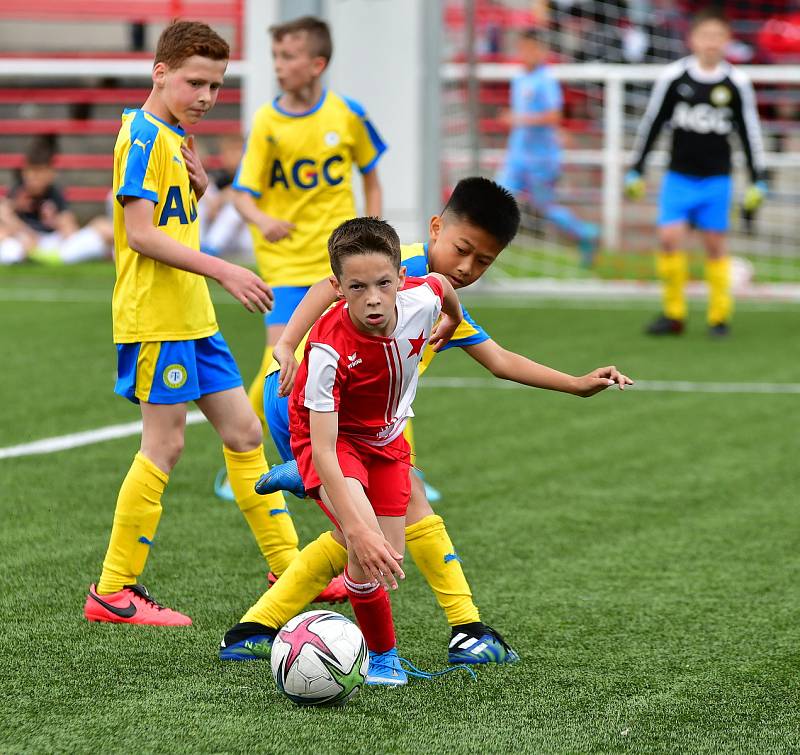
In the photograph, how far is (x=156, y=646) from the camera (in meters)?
3.82

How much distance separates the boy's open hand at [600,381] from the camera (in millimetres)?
3748

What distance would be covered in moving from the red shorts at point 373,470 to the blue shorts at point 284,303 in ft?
7.72

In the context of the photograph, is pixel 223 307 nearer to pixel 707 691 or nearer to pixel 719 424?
pixel 719 424

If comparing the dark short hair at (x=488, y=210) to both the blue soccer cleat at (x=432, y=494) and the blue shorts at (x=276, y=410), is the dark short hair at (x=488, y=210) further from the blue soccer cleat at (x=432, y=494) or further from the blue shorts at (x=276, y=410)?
the blue soccer cleat at (x=432, y=494)

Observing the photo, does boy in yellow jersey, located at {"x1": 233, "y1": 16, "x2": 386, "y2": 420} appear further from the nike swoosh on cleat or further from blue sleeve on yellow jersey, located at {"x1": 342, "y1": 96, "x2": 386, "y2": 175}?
the nike swoosh on cleat

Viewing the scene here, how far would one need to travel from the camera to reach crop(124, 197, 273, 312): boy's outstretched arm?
151 inches

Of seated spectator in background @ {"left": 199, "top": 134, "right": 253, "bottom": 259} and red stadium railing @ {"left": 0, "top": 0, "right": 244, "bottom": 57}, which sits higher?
red stadium railing @ {"left": 0, "top": 0, "right": 244, "bottom": 57}

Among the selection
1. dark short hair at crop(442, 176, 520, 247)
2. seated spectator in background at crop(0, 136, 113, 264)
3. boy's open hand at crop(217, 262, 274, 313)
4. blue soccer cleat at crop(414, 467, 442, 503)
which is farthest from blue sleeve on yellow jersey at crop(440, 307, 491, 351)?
seated spectator in background at crop(0, 136, 113, 264)

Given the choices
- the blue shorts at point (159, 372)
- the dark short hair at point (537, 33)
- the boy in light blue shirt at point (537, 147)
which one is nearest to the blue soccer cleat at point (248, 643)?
the blue shorts at point (159, 372)

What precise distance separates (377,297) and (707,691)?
4.21ft

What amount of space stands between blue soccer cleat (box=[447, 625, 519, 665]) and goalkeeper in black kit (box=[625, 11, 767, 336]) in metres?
7.18

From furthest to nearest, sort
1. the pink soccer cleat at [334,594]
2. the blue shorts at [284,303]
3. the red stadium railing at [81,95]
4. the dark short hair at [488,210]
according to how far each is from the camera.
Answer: the red stadium railing at [81,95], the blue shorts at [284,303], the pink soccer cleat at [334,594], the dark short hair at [488,210]

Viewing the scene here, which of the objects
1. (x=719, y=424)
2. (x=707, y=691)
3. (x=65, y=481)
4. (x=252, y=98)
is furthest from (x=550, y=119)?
(x=707, y=691)

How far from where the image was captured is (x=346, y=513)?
334 centimetres
